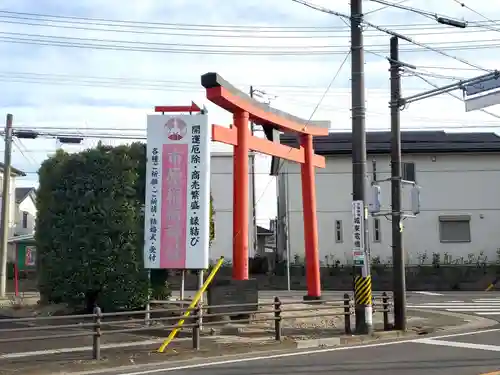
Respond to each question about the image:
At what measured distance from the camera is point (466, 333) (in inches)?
576

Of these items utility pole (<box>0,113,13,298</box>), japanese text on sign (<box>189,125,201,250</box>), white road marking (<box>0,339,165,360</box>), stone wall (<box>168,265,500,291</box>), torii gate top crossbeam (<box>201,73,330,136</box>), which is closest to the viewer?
white road marking (<box>0,339,165,360</box>)

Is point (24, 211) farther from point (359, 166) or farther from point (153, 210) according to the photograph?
point (359, 166)

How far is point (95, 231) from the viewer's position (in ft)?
52.9

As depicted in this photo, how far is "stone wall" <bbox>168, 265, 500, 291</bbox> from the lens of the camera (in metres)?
35.3

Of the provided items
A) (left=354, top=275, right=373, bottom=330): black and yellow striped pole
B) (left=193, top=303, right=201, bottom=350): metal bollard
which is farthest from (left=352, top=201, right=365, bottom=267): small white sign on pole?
(left=193, top=303, right=201, bottom=350): metal bollard

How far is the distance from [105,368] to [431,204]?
31.8m

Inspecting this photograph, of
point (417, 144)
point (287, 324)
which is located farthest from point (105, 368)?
point (417, 144)

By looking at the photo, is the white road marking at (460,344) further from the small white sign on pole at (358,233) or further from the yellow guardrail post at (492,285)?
the yellow guardrail post at (492,285)

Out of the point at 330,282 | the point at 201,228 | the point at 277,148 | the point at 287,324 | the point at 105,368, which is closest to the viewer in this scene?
the point at 105,368

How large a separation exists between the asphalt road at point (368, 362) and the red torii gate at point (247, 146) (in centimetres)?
Answer: 514

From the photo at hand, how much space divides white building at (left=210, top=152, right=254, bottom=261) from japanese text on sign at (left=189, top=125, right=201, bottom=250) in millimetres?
25176

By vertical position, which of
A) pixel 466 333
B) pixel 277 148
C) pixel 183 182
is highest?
pixel 277 148

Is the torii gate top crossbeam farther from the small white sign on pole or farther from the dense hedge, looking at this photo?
the small white sign on pole

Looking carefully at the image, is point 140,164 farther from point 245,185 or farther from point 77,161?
point 245,185
